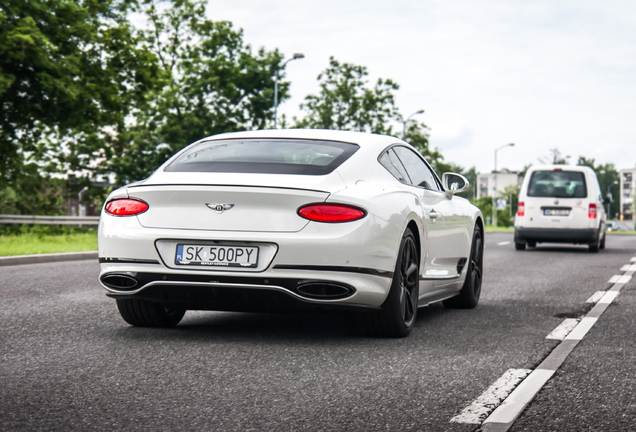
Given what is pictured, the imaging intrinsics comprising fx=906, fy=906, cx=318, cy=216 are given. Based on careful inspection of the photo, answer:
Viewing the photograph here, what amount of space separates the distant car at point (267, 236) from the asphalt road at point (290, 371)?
328 millimetres

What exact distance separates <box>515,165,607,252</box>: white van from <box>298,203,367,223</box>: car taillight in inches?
641

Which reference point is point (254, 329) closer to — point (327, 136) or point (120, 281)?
point (120, 281)

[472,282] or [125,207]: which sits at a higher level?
[125,207]

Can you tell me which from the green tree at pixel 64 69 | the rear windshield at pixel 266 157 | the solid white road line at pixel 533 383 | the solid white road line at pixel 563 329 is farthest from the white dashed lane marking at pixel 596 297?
the green tree at pixel 64 69

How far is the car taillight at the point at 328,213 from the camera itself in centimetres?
553

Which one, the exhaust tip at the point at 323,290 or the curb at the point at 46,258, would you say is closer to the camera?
the exhaust tip at the point at 323,290

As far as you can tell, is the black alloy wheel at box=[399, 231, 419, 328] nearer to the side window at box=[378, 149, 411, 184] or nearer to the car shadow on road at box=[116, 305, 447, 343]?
the car shadow on road at box=[116, 305, 447, 343]

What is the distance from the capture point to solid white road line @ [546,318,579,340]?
6.41 m

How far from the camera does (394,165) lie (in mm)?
6723

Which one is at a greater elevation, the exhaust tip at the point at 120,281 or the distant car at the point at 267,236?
the distant car at the point at 267,236

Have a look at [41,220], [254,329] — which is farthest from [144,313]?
[41,220]

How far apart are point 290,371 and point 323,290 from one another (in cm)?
82

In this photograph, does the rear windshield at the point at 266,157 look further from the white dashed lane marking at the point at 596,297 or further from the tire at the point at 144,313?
the white dashed lane marking at the point at 596,297

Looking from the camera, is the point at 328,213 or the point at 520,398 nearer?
the point at 520,398
